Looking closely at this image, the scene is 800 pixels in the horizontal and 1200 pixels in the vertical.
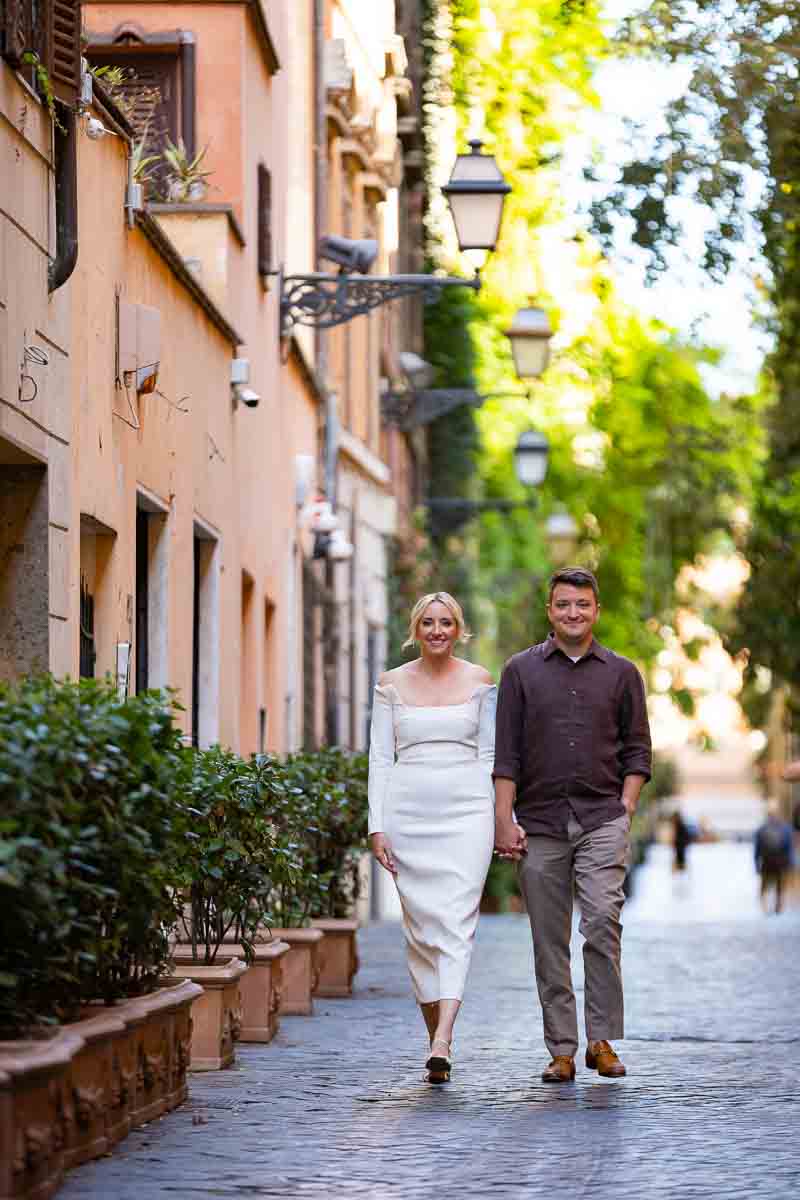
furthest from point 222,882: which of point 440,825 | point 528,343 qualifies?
point 528,343

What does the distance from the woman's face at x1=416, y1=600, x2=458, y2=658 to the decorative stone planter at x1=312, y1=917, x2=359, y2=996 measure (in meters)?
5.58

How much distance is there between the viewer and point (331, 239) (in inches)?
813

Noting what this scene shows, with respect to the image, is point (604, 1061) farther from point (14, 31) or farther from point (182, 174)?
point (182, 174)

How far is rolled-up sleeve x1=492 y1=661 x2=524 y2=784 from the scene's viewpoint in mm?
11125

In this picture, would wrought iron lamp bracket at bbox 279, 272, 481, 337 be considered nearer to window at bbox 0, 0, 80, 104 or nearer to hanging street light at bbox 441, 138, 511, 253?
hanging street light at bbox 441, 138, 511, 253

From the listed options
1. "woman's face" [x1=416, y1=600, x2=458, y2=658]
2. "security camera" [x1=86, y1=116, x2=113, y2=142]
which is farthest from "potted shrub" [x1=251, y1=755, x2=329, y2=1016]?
"security camera" [x1=86, y1=116, x2=113, y2=142]

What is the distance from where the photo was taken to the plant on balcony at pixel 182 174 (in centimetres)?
1714

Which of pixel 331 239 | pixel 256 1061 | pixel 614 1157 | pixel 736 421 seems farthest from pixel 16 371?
pixel 736 421

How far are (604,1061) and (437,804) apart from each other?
3.91ft

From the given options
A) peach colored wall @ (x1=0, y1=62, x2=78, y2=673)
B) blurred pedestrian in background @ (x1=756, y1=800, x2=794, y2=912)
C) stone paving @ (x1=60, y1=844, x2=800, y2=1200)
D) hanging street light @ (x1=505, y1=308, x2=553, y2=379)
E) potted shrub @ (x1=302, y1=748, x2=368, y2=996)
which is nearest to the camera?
stone paving @ (x1=60, y1=844, x2=800, y2=1200)

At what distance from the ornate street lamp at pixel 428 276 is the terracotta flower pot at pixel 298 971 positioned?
512cm

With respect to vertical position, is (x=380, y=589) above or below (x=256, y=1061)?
above

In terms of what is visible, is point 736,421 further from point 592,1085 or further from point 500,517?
point 592,1085

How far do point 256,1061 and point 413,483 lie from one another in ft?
91.3
